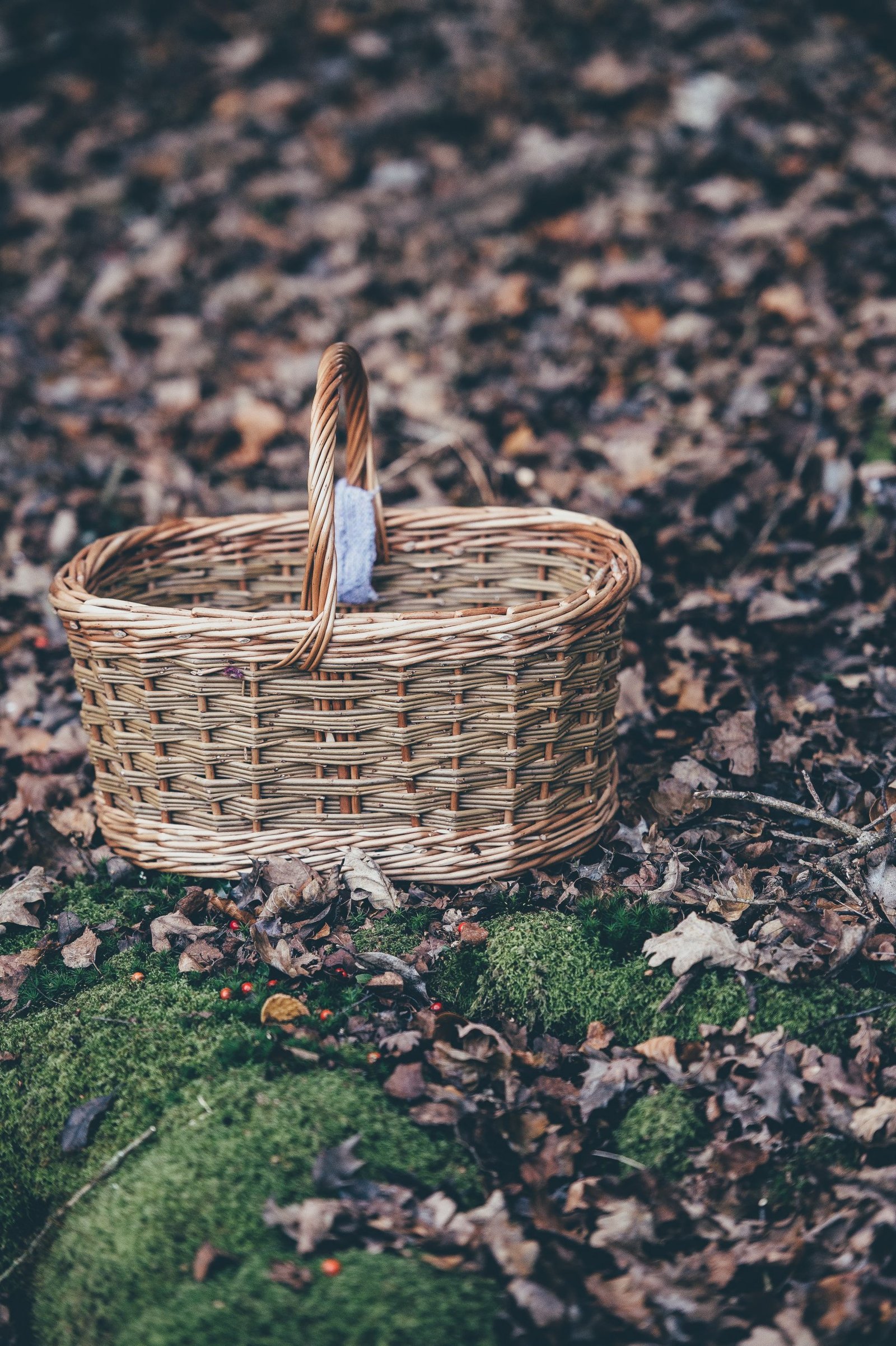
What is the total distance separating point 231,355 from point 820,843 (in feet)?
13.7

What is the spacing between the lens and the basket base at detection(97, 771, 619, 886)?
262cm

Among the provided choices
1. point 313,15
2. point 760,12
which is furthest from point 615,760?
point 313,15

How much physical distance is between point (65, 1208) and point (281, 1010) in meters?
0.55

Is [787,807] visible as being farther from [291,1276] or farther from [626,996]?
[291,1276]

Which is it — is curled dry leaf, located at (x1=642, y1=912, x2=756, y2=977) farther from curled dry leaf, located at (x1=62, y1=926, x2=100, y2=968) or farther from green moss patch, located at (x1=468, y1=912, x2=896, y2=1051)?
curled dry leaf, located at (x1=62, y1=926, x2=100, y2=968)

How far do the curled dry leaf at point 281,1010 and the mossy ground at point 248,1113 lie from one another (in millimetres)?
36

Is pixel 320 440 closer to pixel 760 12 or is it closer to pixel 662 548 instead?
pixel 662 548

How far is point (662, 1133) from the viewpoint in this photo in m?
2.00

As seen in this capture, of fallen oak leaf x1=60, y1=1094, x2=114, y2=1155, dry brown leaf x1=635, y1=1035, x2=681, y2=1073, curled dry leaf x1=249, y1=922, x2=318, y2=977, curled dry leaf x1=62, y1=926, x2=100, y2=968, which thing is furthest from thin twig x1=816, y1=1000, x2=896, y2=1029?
curled dry leaf x1=62, y1=926, x2=100, y2=968

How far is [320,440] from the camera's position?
2479 mm

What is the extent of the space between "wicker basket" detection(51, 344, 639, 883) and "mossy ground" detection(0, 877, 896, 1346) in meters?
0.22

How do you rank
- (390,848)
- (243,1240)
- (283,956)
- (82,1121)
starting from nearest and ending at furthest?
(243,1240) < (82,1121) < (283,956) < (390,848)

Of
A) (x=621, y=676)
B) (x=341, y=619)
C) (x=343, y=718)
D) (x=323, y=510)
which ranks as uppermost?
(x=323, y=510)

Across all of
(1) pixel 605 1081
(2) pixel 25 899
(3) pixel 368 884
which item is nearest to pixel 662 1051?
(1) pixel 605 1081
